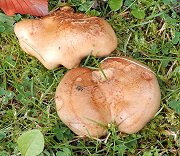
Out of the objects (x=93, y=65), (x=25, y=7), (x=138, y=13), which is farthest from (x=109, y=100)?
(x=25, y=7)

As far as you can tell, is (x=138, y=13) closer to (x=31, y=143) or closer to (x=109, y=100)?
(x=109, y=100)

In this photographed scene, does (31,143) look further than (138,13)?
No

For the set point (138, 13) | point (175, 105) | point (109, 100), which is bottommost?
point (175, 105)

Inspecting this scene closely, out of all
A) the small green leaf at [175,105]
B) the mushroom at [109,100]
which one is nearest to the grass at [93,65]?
the small green leaf at [175,105]

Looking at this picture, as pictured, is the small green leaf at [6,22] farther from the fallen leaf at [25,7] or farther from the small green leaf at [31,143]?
the small green leaf at [31,143]

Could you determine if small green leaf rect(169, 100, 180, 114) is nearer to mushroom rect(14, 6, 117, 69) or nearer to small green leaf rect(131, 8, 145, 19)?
mushroom rect(14, 6, 117, 69)
